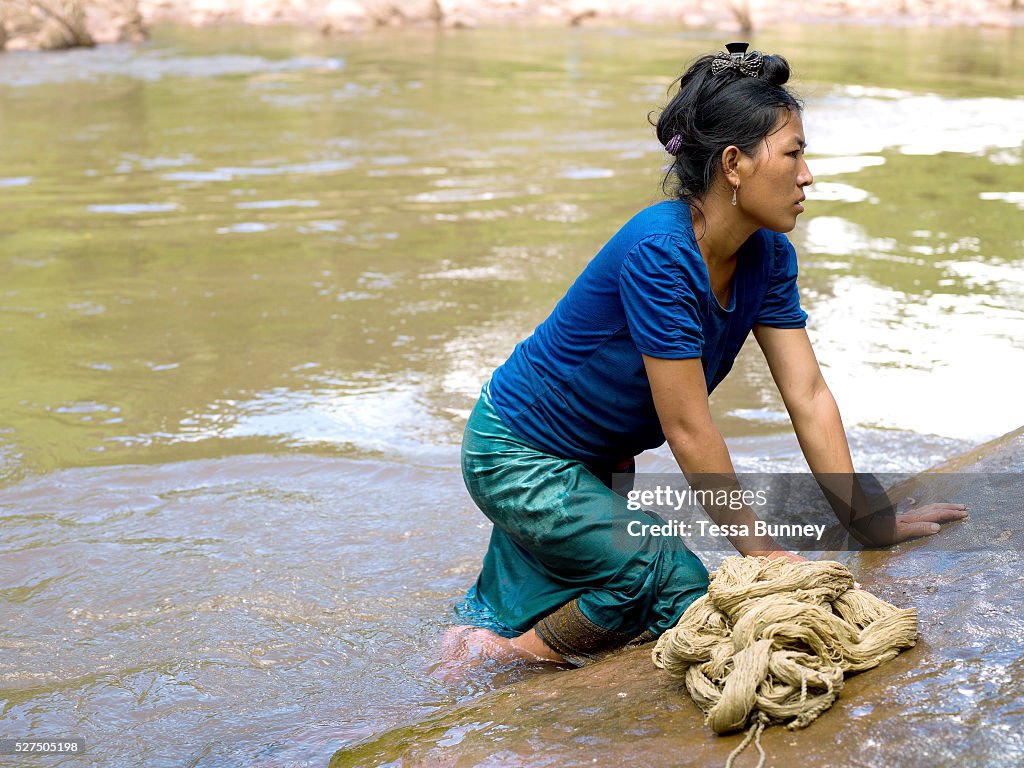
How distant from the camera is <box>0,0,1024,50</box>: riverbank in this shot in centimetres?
2367

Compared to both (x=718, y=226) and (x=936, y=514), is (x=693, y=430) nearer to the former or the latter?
(x=718, y=226)

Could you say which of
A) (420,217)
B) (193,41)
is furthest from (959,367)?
(193,41)

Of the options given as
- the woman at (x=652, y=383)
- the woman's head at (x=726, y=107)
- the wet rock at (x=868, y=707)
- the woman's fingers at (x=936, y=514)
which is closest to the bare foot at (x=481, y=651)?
the woman at (x=652, y=383)

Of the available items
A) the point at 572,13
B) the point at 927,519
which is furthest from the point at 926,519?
the point at 572,13

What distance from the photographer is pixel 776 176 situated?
2629 millimetres

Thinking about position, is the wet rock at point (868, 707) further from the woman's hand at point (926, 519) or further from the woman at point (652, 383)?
the woman at point (652, 383)

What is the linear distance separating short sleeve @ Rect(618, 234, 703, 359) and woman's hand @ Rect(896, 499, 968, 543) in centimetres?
83

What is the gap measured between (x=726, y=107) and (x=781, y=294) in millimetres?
522

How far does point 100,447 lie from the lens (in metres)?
4.62

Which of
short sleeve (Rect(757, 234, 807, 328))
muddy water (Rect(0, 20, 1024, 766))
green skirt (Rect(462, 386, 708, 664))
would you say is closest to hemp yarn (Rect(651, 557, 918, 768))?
green skirt (Rect(462, 386, 708, 664))

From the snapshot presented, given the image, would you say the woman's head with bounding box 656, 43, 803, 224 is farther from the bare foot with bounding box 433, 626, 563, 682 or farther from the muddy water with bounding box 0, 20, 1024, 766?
the muddy water with bounding box 0, 20, 1024, 766

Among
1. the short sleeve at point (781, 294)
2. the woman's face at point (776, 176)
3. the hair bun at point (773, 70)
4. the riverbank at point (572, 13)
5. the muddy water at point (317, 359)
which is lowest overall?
the muddy water at point (317, 359)
